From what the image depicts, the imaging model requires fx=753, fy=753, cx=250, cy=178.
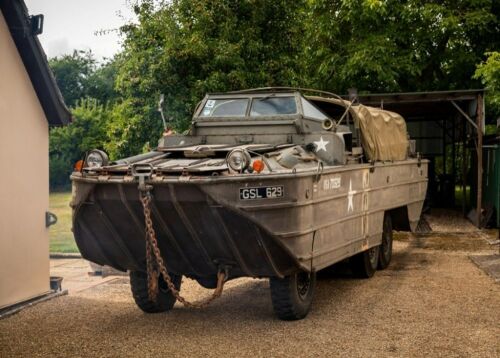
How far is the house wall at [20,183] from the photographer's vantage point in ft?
29.7

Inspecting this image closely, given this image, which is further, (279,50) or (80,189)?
(279,50)

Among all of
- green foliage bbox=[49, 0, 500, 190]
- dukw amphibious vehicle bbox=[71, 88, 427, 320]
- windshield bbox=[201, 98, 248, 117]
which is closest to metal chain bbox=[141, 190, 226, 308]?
dukw amphibious vehicle bbox=[71, 88, 427, 320]

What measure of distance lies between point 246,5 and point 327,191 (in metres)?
8.73

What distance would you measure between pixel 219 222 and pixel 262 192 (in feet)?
1.60

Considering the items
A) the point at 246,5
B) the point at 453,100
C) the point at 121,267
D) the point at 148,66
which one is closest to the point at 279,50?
the point at 246,5

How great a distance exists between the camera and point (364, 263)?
10.3 metres

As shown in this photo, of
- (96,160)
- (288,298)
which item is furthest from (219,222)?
(96,160)

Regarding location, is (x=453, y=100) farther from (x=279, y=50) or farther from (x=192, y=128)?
(x=192, y=128)

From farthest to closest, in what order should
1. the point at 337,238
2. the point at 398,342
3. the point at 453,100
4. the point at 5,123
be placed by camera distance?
the point at 453,100, the point at 5,123, the point at 337,238, the point at 398,342

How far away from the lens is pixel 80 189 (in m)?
7.41

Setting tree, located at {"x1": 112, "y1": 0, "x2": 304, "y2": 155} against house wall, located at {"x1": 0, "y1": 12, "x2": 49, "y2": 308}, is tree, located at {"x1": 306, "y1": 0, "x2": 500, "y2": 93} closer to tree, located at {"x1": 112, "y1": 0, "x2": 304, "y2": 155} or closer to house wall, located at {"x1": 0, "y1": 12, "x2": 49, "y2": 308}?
tree, located at {"x1": 112, "y1": 0, "x2": 304, "y2": 155}

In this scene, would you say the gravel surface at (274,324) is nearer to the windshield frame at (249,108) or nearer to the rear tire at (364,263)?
the rear tire at (364,263)

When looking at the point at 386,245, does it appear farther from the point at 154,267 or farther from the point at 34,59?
the point at 34,59

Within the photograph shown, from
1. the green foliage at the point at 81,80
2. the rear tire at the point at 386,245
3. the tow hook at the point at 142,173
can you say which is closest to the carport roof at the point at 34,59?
the tow hook at the point at 142,173
